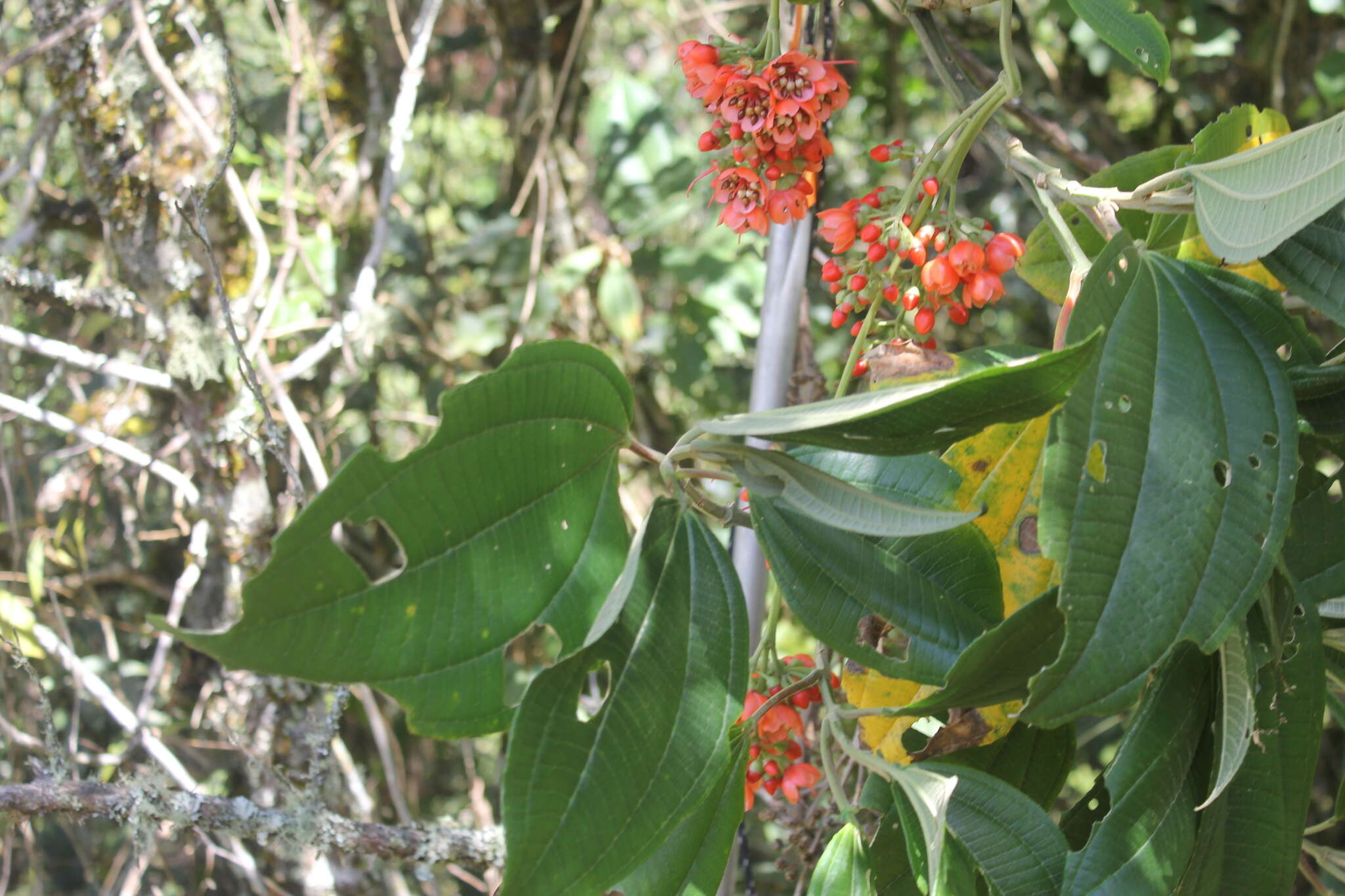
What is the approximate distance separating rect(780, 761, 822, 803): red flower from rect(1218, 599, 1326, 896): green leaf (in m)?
0.30

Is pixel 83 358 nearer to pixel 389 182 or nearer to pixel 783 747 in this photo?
pixel 389 182

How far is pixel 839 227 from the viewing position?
2.71ft

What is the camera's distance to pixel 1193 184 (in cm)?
67

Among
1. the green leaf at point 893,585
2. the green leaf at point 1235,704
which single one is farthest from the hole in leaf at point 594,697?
the green leaf at point 1235,704

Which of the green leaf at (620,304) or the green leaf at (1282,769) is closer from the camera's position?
the green leaf at (1282,769)

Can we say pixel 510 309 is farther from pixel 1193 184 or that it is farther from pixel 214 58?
pixel 1193 184

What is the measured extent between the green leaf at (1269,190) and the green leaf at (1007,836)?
1.16ft

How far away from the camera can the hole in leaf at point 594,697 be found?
0.61m

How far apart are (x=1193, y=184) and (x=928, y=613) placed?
1.03 feet

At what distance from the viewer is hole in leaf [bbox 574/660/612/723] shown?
607mm

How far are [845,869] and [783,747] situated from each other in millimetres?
161

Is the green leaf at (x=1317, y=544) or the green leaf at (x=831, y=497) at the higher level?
the green leaf at (x=831, y=497)

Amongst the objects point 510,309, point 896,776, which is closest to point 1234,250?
point 896,776

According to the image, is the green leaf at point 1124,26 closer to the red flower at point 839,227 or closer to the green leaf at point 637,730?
Answer: the red flower at point 839,227
